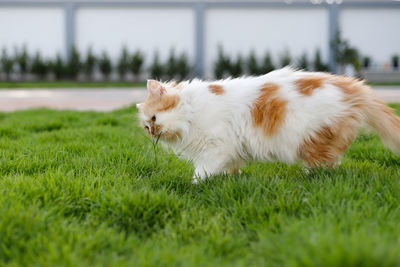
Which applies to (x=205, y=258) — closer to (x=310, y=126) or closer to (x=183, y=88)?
(x=310, y=126)

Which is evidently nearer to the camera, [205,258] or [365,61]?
[205,258]

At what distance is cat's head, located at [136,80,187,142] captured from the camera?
1912mm

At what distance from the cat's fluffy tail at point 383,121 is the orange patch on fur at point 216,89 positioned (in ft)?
2.38

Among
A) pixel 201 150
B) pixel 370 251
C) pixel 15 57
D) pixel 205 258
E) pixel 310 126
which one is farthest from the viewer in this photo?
pixel 15 57

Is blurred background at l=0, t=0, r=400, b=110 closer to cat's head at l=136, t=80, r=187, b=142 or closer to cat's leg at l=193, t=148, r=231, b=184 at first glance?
cat's head at l=136, t=80, r=187, b=142

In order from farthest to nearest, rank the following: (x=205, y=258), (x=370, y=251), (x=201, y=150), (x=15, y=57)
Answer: (x=15, y=57) < (x=201, y=150) < (x=205, y=258) < (x=370, y=251)

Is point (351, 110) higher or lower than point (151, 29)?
lower

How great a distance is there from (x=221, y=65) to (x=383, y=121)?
1371 cm

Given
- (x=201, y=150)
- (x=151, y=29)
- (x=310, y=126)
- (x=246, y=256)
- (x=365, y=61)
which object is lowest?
(x=246, y=256)

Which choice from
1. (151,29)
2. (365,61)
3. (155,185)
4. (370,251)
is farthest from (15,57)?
(370,251)

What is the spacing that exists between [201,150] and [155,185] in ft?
1.04

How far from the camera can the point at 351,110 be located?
70.0 inches

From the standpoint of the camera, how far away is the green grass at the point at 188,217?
42.1 inches

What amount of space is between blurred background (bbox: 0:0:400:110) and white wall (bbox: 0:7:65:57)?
0.04 meters
